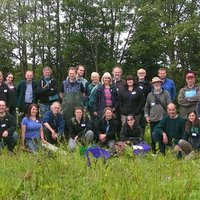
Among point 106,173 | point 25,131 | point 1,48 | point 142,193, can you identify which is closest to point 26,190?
point 106,173

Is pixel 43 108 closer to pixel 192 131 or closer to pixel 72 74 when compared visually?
pixel 72 74

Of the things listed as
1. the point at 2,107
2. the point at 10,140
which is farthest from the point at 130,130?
the point at 2,107

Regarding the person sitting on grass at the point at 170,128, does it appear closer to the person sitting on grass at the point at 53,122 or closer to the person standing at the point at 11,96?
the person sitting on grass at the point at 53,122

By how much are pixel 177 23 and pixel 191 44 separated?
182cm

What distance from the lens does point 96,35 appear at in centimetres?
3784

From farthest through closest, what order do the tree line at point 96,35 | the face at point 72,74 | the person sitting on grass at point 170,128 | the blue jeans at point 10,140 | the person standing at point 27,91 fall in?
1. the tree line at point 96,35
2. the person standing at point 27,91
3. the face at point 72,74
4. the person sitting on grass at point 170,128
5. the blue jeans at point 10,140

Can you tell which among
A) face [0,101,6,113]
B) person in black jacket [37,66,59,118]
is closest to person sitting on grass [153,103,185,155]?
person in black jacket [37,66,59,118]

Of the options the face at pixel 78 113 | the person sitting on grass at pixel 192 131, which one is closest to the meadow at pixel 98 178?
the person sitting on grass at pixel 192 131

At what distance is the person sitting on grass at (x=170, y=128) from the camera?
27.4 ft

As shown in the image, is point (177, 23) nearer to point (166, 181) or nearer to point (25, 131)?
point (25, 131)

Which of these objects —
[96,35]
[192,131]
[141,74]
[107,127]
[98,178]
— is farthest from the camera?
[96,35]

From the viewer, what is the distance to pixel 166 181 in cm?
436

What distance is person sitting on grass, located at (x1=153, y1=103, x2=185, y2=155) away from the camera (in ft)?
27.4

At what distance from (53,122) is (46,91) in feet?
2.45
